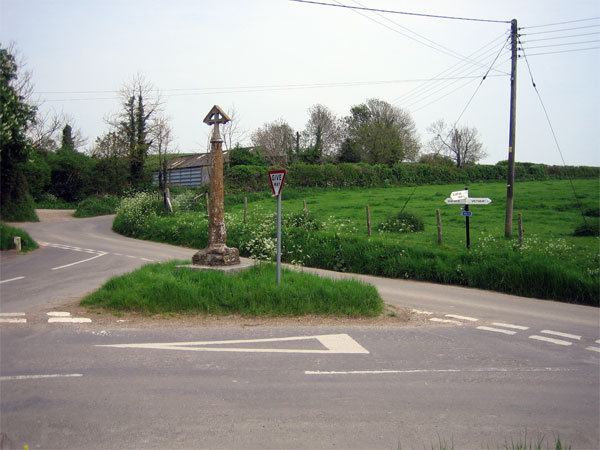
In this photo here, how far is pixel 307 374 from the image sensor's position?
5734 mm

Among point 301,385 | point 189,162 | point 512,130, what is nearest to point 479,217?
point 512,130

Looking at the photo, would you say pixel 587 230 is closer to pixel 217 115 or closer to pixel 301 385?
pixel 217 115

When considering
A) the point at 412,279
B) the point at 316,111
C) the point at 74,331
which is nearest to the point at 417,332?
the point at 74,331

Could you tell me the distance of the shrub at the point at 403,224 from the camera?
774 inches

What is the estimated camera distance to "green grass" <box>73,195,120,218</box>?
3806 cm

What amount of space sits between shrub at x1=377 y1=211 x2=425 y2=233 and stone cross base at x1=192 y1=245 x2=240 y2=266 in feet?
33.6

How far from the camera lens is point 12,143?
23.2 meters

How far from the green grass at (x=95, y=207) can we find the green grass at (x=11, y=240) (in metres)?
19.1

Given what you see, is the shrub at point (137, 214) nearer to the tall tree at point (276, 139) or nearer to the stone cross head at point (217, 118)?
the stone cross head at point (217, 118)

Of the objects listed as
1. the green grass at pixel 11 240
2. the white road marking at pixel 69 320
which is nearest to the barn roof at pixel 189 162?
the green grass at pixel 11 240

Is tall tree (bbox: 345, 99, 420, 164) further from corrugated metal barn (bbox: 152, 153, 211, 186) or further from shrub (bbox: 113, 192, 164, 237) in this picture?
shrub (bbox: 113, 192, 164, 237)

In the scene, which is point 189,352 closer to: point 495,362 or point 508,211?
point 495,362

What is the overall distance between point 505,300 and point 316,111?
5859 cm

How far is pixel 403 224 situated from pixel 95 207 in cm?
2897
